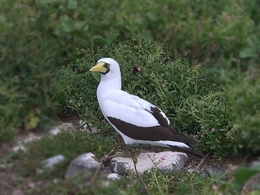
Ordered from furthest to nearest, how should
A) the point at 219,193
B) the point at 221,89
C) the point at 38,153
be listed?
the point at 221,89, the point at 219,193, the point at 38,153

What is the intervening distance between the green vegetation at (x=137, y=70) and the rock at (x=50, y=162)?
0.02 metres

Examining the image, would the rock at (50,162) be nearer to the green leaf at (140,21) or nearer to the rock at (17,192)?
the rock at (17,192)

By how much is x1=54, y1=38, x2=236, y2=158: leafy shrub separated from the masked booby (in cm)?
28

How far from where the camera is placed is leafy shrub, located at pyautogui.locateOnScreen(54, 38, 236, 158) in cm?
291

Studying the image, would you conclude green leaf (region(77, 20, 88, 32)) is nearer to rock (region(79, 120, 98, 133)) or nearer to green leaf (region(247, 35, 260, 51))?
rock (region(79, 120, 98, 133))

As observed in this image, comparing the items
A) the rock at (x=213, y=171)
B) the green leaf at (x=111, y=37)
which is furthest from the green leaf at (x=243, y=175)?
the green leaf at (x=111, y=37)

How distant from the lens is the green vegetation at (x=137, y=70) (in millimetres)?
1697

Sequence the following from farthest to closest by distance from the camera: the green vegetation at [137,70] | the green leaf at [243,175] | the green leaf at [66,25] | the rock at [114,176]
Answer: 1. the rock at [114,176]
2. the green leaf at [66,25]
3. the green leaf at [243,175]
4. the green vegetation at [137,70]

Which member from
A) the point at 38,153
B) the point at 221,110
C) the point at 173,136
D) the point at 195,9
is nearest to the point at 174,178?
the point at 173,136

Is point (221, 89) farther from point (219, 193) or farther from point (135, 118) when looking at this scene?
point (219, 193)

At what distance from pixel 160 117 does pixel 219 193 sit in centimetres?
78

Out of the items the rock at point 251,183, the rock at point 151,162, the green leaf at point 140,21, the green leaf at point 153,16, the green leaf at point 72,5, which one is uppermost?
the green leaf at point 72,5

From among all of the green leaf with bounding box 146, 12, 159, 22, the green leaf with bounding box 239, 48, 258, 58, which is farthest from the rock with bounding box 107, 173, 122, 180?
the green leaf with bounding box 146, 12, 159, 22

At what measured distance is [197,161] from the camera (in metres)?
2.94
